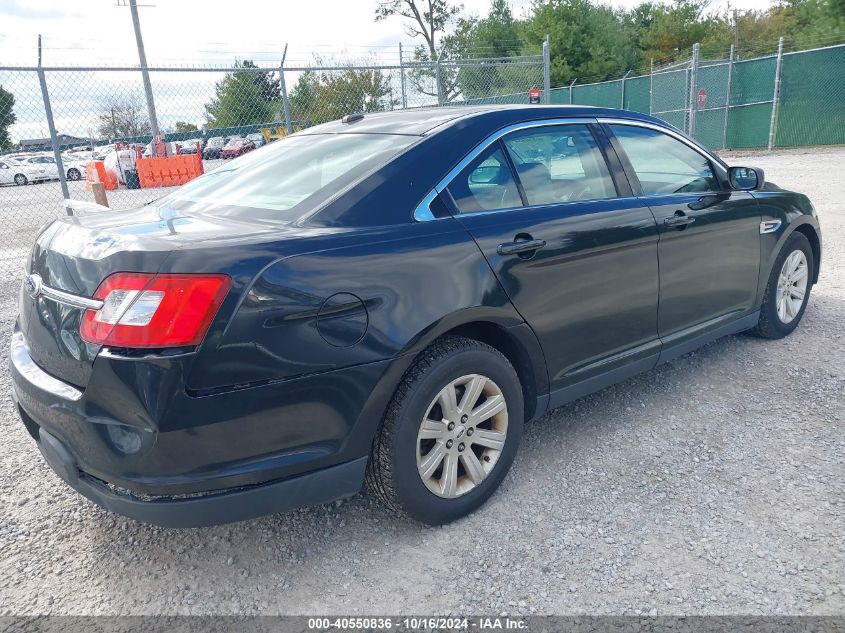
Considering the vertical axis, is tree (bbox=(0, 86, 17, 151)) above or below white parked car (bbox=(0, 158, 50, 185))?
above

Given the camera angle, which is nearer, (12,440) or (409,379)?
(409,379)

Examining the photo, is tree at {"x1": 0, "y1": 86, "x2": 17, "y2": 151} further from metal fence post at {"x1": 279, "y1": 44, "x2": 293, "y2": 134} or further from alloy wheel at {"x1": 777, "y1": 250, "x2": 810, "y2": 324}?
alloy wheel at {"x1": 777, "y1": 250, "x2": 810, "y2": 324}

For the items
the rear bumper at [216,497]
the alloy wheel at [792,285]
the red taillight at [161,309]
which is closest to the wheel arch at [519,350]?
the rear bumper at [216,497]

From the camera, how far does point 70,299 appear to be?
2.12m

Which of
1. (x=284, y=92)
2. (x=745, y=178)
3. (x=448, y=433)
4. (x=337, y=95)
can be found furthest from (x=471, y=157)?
(x=337, y=95)

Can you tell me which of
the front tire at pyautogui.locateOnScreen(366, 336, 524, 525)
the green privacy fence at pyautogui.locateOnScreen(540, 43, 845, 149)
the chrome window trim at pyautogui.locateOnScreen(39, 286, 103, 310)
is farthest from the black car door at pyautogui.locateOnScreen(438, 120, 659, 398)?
the green privacy fence at pyautogui.locateOnScreen(540, 43, 845, 149)

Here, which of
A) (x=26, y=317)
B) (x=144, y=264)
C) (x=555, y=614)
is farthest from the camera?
(x=26, y=317)

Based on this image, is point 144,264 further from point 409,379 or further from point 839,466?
point 839,466

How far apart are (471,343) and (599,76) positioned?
40435mm

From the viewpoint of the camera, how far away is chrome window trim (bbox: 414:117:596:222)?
97.6 inches

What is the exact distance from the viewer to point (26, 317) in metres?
2.46

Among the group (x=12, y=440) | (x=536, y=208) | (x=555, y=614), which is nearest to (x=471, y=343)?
(x=536, y=208)

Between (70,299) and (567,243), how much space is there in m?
1.97

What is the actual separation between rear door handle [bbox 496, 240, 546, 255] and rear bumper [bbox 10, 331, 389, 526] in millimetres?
733
